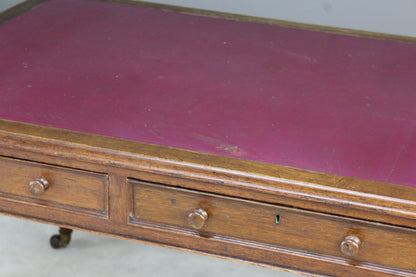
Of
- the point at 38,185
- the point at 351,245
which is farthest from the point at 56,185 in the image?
the point at 351,245

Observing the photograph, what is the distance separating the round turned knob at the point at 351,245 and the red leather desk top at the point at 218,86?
0.40 feet

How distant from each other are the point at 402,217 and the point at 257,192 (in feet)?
0.87

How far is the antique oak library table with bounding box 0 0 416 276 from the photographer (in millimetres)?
1252

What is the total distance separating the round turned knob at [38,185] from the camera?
4.55 feet

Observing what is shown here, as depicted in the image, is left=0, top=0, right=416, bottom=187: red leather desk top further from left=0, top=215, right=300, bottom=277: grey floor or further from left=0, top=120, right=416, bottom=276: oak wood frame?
left=0, top=215, right=300, bottom=277: grey floor

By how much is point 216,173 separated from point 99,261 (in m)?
1.02

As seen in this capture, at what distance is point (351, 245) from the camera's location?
125 cm

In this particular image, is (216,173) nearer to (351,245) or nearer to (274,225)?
(274,225)

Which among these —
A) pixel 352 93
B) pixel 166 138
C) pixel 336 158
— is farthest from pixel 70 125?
pixel 352 93

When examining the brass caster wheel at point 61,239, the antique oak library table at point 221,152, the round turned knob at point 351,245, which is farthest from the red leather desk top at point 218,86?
the brass caster wheel at point 61,239

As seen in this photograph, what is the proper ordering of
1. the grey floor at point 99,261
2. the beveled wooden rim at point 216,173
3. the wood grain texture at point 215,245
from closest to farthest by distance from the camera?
the beveled wooden rim at point 216,173, the wood grain texture at point 215,245, the grey floor at point 99,261

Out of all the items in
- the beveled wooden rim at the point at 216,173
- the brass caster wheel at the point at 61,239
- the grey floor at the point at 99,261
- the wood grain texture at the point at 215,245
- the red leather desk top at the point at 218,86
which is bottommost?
the grey floor at the point at 99,261

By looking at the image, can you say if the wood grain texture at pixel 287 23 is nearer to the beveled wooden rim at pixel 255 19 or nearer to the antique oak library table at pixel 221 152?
the beveled wooden rim at pixel 255 19

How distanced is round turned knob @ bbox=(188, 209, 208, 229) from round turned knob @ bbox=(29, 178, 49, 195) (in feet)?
1.03
